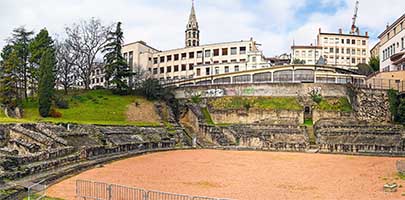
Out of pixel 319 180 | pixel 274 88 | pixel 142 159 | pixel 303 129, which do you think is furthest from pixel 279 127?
pixel 319 180

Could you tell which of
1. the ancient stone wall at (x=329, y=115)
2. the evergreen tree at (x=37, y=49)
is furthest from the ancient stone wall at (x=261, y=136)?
the evergreen tree at (x=37, y=49)

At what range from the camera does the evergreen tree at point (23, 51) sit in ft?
161

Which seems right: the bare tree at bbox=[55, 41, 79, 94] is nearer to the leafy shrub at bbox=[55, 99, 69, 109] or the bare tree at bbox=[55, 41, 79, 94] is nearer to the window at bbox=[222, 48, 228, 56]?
the leafy shrub at bbox=[55, 99, 69, 109]

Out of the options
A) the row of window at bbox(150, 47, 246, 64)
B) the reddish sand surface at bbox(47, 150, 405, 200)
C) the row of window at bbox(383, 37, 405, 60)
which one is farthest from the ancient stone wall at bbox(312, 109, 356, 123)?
the row of window at bbox(150, 47, 246, 64)

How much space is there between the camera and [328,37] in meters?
103

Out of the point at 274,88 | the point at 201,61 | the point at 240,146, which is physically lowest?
the point at 240,146

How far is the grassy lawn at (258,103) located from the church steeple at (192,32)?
31.7 meters

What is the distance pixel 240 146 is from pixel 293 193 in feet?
91.3

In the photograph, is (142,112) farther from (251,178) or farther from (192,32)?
(192,32)

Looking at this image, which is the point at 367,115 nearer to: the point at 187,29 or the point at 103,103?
the point at 103,103

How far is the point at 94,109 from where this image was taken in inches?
1972

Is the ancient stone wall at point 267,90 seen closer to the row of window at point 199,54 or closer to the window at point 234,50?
the row of window at point 199,54

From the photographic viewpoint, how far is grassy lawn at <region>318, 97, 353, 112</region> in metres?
55.7

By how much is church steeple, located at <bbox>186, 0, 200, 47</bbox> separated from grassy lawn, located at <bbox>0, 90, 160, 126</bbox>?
109 ft
